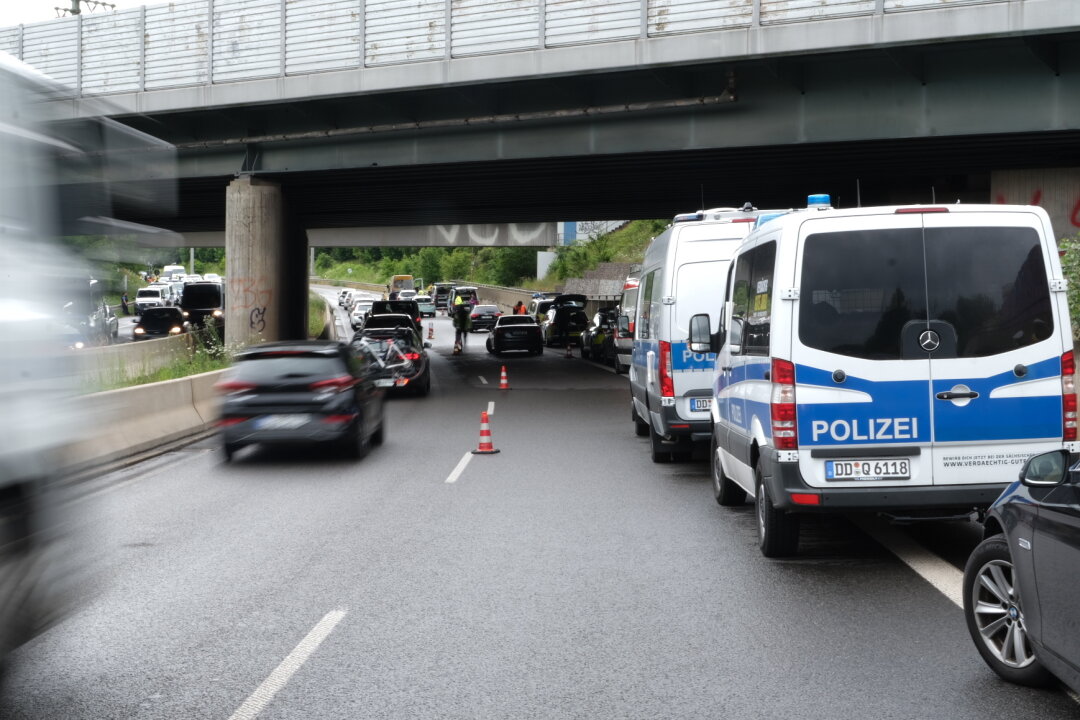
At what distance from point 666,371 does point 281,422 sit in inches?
184

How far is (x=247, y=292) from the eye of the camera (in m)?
30.2

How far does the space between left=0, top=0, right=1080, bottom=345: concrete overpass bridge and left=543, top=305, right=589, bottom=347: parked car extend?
46.8ft

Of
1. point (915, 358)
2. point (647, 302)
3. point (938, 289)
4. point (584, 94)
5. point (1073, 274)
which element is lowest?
point (915, 358)

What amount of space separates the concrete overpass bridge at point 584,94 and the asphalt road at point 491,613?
10955 mm

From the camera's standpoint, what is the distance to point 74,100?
5.90 meters

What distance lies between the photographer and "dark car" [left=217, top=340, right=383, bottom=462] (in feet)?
46.9

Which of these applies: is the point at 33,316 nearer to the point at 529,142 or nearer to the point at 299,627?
the point at 299,627

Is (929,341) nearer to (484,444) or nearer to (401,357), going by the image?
(484,444)

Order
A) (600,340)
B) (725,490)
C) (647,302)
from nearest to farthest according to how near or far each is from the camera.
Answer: (725,490) < (647,302) < (600,340)

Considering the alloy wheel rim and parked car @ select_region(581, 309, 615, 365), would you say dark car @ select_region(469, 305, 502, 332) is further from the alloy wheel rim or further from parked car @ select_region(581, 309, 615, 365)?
the alloy wheel rim

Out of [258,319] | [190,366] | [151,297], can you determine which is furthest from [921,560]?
[151,297]

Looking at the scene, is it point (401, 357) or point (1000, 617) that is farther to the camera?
point (401, 357)

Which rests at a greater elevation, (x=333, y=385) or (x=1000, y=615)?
(x=333, y=385)

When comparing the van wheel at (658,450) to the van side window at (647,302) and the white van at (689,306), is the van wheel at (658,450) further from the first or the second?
the van side window at (647,302)
